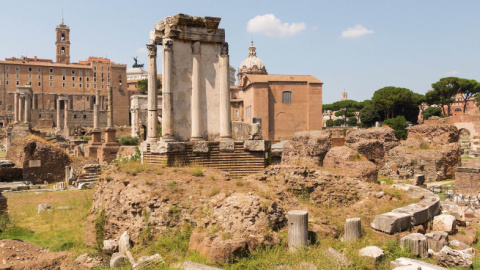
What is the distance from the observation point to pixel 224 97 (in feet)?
31.0

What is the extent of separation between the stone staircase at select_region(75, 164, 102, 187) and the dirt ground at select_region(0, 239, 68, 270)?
10.4 m

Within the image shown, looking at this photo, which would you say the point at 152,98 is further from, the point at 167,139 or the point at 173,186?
the point at 173,186

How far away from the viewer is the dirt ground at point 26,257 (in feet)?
20.4

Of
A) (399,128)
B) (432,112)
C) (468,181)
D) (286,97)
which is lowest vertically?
(468,181)

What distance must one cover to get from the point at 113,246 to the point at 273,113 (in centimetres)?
3993

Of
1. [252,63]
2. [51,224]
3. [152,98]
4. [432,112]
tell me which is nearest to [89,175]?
[51,224]

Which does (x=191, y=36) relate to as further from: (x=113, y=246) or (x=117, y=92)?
(x=117, y=92)

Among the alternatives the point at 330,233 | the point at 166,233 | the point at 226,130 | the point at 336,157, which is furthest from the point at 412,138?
the point at 166,233

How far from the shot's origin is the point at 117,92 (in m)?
86.4

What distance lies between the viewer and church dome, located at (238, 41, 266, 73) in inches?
2470

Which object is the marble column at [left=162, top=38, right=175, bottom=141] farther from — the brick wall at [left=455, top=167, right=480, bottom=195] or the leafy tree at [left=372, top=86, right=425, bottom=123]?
the leafy tree at [left=372, top=86, right=425, bottom=123]

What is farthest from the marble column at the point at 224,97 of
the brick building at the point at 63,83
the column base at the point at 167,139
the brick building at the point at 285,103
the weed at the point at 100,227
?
the brick building at the point at 63,83

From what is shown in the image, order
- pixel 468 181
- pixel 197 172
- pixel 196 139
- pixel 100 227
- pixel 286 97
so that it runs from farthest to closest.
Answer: pixel 286 97 < pixel 468 181 < pixel 196 139 < pixel 197 172 < pixel 100 227

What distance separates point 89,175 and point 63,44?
279 ft
